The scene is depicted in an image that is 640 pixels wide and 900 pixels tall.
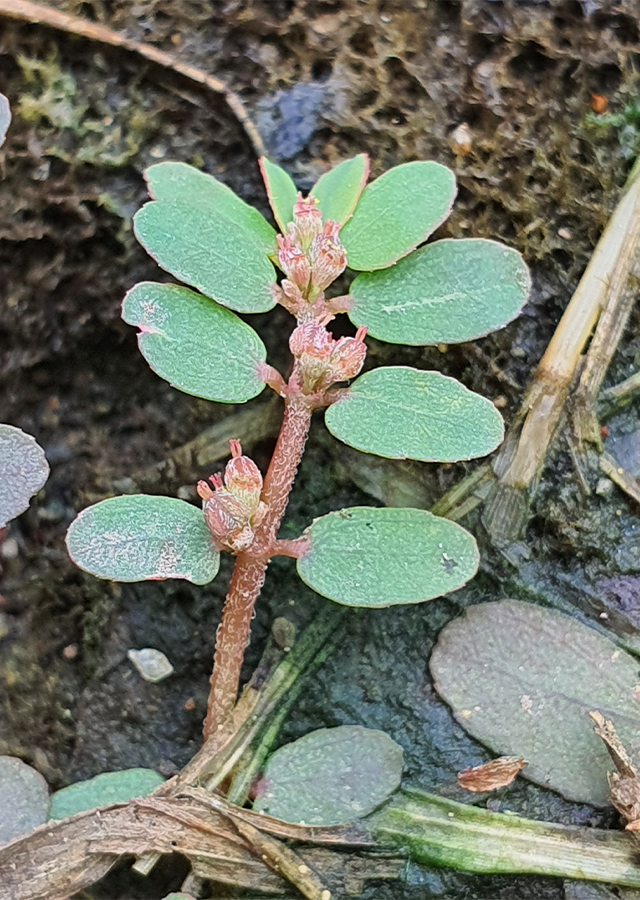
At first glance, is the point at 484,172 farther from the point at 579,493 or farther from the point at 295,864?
the point at 295,864

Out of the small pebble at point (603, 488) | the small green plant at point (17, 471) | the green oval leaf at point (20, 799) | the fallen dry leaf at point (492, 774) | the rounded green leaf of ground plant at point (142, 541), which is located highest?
the small pebble at point (603, 488)

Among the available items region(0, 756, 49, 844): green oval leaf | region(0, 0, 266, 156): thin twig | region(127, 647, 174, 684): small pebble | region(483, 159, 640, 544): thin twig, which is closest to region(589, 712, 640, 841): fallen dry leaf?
region(483, 159, 640, 544): thin twig

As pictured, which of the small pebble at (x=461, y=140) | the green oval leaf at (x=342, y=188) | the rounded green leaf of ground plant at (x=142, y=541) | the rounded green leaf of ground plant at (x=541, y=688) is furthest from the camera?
the small pebble at (x=461, y=140)

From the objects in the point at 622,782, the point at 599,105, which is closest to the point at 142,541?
the point at 622,782

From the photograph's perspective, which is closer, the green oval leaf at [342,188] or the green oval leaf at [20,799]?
the green oval leaf at [20,799]

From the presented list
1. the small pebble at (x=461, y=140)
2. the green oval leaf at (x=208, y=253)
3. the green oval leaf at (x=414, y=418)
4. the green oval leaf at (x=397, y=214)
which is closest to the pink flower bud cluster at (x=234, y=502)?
the green oval leaf at (x=414, y=418)

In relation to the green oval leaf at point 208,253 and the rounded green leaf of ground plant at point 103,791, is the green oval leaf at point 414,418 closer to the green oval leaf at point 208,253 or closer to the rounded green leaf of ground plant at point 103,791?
the green oval leaf at point 208,253

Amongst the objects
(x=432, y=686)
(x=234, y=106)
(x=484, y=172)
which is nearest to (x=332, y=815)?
(x=432, y=686)

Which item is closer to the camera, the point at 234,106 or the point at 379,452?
the point at 379,452
